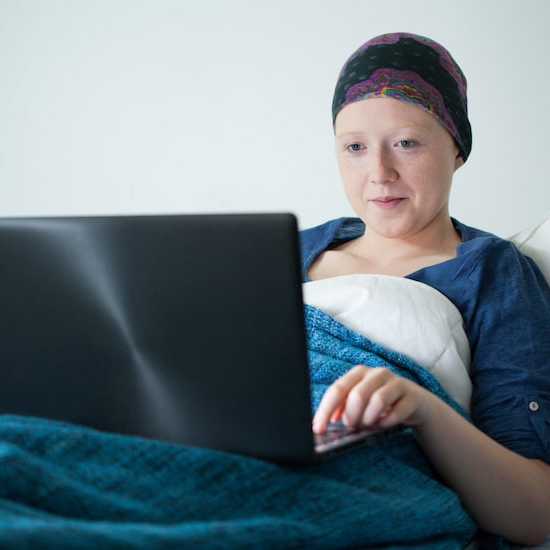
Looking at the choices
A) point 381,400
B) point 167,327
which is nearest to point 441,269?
point 381,400

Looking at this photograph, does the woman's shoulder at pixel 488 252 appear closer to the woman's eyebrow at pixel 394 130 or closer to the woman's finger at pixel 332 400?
the woman's eyebrow at pixel 394 130

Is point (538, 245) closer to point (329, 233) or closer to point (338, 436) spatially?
point (329, 233)

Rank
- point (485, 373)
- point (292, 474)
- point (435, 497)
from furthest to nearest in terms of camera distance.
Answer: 1. point (485, 373)
2. point (435, 497)
3. point (292, 474)

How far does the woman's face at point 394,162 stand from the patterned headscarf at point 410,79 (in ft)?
0.05

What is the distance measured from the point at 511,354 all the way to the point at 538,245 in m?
0.33

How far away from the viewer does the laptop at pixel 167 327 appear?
27.1 inches

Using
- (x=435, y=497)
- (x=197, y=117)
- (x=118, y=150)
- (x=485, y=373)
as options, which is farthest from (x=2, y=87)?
(x=435, y=497)

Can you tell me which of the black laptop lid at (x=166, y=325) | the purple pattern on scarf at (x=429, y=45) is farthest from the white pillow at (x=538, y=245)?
the black laptop lid at (x=166, y=325)

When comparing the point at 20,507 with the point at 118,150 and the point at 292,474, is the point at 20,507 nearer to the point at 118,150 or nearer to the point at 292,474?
the point at 292,474

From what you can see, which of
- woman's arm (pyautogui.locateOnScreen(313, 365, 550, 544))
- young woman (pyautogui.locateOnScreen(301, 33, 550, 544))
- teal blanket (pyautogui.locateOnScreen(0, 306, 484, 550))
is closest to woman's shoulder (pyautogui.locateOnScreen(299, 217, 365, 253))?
young woman (pyautogui.locateOnScreen(301, 33, 550, 544))

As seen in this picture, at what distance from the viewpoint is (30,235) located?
0.77 m

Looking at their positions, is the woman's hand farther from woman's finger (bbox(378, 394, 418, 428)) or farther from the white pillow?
the white pillow

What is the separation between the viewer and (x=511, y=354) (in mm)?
1146

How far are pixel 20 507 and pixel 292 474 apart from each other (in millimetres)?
239
